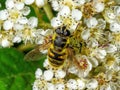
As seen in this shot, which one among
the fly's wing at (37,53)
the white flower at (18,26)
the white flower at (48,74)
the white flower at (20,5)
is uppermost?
the white flower at (20,5)

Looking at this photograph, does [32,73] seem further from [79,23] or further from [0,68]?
[79,23]

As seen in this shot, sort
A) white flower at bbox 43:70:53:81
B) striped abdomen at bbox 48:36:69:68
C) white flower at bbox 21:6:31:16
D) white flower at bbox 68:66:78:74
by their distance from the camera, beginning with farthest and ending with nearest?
white flower at bbox 21:6:31:16 < white flower at bbox 43:70:53:81 < white flower at bbox 68:66:78:74 < striped abdomen at bbox 48:36:69:68

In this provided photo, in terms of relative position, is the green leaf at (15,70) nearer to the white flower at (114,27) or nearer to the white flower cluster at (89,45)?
the white flower cluster at (89,45)

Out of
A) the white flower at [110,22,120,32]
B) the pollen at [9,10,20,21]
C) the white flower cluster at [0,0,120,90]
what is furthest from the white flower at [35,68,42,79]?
the white flower at [110,22,120,32]

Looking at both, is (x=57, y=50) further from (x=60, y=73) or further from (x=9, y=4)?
(x=9, y=4)

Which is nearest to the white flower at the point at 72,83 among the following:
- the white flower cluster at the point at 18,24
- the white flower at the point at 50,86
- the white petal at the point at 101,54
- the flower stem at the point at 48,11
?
the white flower at the point at 50,86

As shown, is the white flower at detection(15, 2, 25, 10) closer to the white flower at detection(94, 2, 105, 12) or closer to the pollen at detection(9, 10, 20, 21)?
the pollen at detection(9, 10, 20, 21)

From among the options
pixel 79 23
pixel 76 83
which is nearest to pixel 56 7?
pixel 79 23
